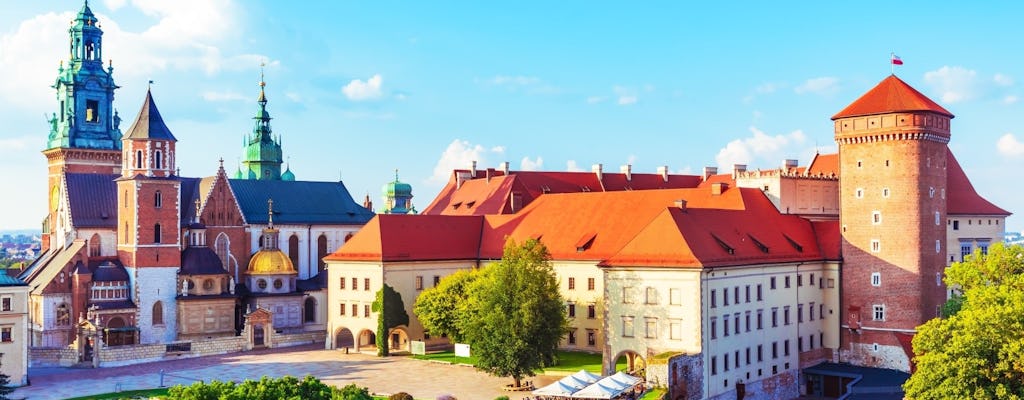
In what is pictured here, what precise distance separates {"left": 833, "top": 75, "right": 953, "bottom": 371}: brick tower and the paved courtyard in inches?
Answer: 935

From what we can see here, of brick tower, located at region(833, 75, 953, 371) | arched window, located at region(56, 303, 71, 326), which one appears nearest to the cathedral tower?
arched window, located at region(56, 303, 71, 326)

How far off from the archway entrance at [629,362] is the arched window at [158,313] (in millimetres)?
41019

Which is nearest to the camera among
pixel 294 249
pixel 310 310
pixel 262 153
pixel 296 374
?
pixel 296 374

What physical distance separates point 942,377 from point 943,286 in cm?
2495

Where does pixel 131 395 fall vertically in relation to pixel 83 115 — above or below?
below

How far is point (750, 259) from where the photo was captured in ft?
224

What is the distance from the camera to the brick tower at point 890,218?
72938 mm

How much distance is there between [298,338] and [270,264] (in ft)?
32.4

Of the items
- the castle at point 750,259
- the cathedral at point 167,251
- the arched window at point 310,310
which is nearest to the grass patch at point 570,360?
the castle at point 750,259

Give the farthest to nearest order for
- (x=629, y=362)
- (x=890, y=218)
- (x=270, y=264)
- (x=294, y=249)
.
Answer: (x=294, y=249) < (x=270, y=264) < (x=890, y=218) < (x=629, y=362)

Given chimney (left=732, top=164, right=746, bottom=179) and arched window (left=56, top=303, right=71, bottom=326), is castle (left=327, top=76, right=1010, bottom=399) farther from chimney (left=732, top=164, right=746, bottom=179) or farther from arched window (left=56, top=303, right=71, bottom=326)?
arched window (left=56, top=303, right=71, bottom=326)

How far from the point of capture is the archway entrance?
65.3 meters

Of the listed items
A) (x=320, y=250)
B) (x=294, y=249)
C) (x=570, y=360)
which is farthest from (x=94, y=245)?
(x=570, y=360)

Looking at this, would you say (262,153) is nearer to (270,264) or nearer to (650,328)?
(270,264)
